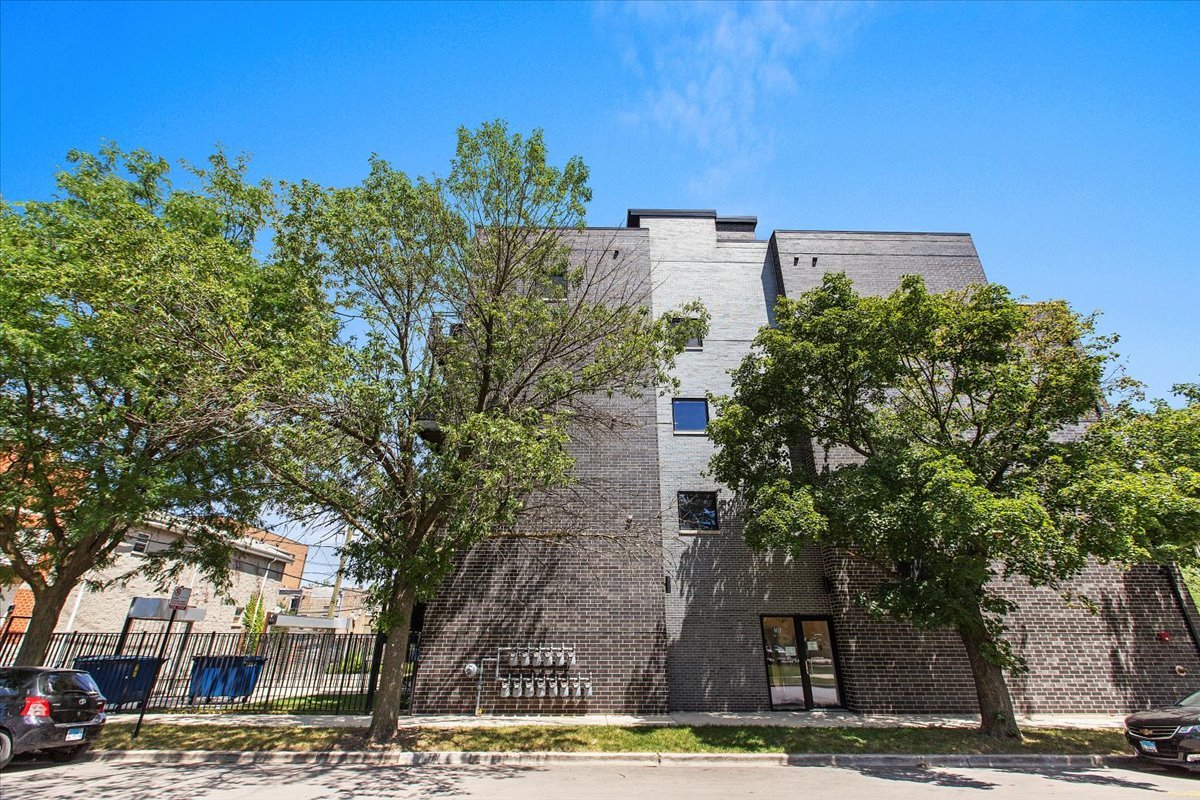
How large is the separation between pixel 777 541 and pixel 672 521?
15.9ft

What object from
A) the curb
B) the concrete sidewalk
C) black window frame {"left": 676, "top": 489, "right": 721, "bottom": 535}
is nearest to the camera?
the curb

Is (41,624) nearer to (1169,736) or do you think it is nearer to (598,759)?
(598,759)

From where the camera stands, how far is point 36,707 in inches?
325

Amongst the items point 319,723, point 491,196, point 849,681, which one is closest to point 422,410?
point 491,196

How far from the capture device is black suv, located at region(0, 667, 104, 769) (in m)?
7.99

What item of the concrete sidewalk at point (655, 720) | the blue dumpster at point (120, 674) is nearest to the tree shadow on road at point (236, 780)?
the concrete sidewalk at point (655, 720)

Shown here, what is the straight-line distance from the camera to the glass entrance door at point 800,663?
13.6m

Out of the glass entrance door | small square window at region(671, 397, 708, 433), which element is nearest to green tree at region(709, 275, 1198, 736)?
the glass entrance door

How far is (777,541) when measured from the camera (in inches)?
412

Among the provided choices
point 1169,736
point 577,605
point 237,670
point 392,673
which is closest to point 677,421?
point 577,605

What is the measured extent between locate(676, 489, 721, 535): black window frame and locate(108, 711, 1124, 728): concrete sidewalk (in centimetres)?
449

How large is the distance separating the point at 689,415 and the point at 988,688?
944 cm

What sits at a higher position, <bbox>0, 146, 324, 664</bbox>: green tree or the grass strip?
<bbox>0, 146, 324, 664</bbox>: green tree

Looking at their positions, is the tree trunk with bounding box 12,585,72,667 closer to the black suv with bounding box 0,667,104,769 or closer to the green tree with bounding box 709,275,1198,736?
the black suv with bounding box 0,667,104,769
